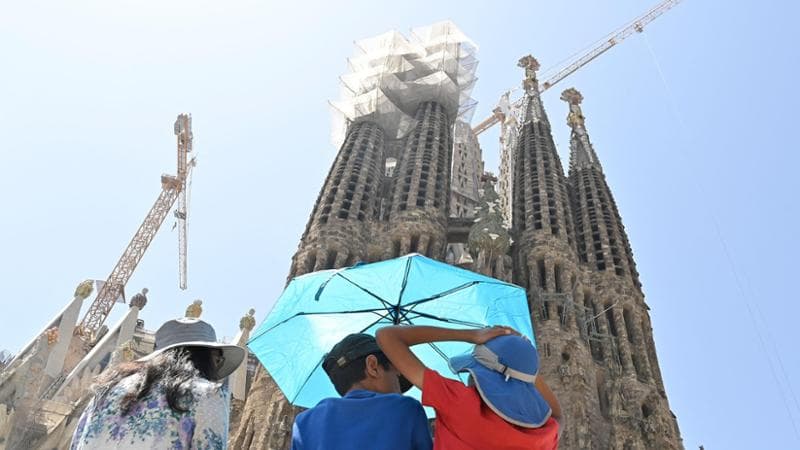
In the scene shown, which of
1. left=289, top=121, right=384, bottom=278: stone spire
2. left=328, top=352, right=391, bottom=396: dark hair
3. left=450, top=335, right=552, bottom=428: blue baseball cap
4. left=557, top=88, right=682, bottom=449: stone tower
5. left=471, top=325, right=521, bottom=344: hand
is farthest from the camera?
left=289, top=121, right=384, bottom=278: stone spire

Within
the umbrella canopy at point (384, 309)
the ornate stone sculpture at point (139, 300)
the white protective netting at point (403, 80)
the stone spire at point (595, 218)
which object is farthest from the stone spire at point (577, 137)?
the umbrella canopy at point (384, 309)

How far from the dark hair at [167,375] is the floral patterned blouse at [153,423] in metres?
0.03

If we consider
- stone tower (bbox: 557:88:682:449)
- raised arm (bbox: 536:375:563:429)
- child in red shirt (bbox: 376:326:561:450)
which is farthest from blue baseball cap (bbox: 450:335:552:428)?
stone tower (bbox: 557:88:682:449)

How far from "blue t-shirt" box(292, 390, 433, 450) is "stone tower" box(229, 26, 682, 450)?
55.0ft

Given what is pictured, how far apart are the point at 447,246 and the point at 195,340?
31.4 m

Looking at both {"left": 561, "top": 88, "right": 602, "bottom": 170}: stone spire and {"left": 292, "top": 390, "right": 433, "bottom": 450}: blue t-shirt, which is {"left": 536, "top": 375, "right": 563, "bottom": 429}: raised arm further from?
{"left": 561, "top": 88, "right": 602, "bottom": 170}: stone spire

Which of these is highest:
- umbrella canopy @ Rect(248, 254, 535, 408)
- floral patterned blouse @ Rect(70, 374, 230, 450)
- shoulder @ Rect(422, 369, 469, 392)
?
umbrella canopy @ Rect(248, 254, 535, 408)

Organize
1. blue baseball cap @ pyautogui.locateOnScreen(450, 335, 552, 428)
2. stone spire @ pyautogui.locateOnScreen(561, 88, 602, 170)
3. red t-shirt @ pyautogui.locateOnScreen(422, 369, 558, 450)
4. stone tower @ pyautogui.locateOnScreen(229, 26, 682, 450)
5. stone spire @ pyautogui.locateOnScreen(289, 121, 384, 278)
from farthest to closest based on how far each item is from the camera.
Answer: stone spire @ pyautogui.locateOnScreen(561, 88, 602, 170) < stone spire @ pyautogui.locateOnScreen(289, 121, 384, 278) < stone tower @ pyautogui.locateOnScreen(229, 26, 682, 450) < blue baseball cap @ pyautogui.locateOnScreen(450, 335, 552, 428) < red t-shirt @ pyautogui.locateOnScreen(422, 369, 558, 450)

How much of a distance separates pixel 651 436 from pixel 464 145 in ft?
110

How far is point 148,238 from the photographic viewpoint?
198 feet

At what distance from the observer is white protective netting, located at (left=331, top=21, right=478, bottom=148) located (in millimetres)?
39812

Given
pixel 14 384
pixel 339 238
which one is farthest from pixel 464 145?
pixel 14 384

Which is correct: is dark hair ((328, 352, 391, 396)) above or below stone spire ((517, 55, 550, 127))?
below

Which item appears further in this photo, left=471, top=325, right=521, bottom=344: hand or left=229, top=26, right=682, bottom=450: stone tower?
left=229, top=26, right=682, bottom=450: stone tower
